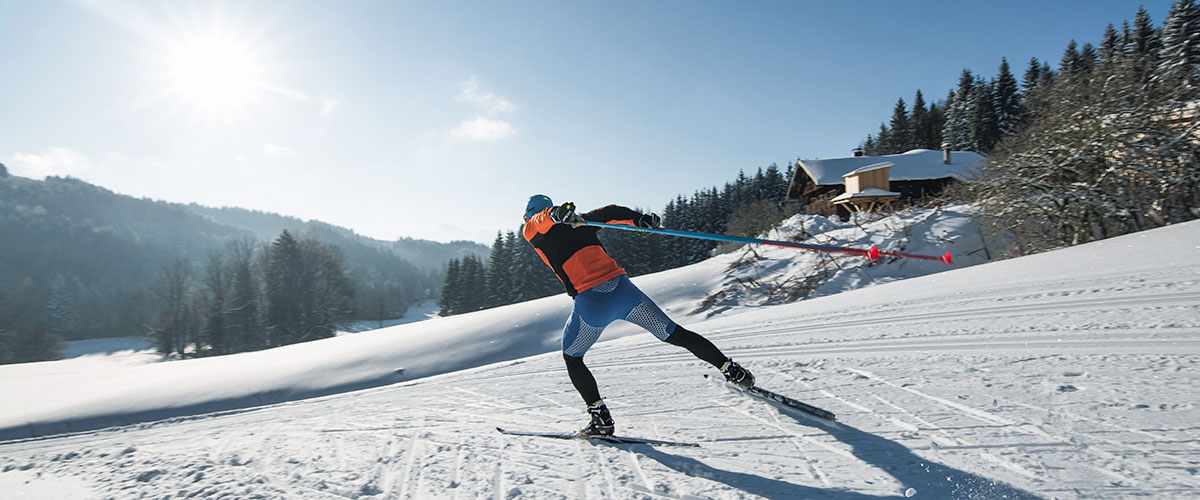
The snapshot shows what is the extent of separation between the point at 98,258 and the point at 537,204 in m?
107

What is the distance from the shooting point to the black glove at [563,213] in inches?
128

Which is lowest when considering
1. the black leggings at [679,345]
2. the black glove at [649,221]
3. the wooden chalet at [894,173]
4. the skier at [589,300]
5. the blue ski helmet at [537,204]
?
the black leggings at [679,345]

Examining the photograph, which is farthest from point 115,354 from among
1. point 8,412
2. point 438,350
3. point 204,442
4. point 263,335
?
point 204,442

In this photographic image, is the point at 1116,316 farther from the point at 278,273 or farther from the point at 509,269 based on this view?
the point at 278,273

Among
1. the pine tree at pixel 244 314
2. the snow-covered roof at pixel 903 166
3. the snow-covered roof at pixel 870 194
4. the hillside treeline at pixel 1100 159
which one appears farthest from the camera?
the pine tree at pixel 244 314

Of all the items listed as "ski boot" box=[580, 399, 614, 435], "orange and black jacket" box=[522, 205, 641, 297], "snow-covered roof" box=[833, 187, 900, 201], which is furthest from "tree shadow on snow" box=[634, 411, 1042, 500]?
"snow-covered roof" box=[833, 187, 900, 201]

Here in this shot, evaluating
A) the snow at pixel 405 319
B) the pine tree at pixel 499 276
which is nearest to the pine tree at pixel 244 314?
the snow at pixel 405 319

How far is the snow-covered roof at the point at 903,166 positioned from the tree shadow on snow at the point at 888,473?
3176 cm

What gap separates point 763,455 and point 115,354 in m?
63.1

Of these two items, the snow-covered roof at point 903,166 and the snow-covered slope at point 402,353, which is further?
the snow-covered roof at point 903,166

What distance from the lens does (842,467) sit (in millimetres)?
2268

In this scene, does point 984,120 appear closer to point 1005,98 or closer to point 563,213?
point 1005,98

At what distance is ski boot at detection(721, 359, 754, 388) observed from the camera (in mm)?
3211

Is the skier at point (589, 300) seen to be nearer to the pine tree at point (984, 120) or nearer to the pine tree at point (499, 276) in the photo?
the pine tree at point (499, 276)
